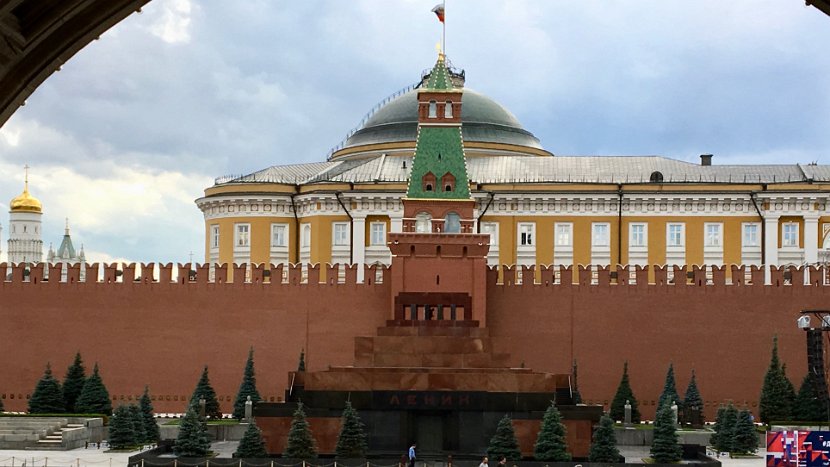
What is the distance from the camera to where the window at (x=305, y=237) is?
153 ft

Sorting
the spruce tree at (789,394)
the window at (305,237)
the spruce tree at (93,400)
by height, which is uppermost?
the window at (305,237)

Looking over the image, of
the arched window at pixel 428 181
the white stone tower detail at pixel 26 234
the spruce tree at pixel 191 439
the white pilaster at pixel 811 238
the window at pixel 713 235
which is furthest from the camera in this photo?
the white stone tower detail at pixel 26 234

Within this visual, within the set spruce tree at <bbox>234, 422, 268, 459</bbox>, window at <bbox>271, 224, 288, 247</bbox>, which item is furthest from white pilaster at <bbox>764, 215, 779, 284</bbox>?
spruce tree at <bbox>234, 422, 268, 459</bbox>

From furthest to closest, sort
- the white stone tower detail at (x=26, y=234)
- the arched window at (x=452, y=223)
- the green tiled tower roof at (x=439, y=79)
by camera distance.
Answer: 1. the white stone tower detail at (x=26, y=234)
2. the green tiled tower roof at (x=439, y=79)
3. the arched window at (x=452, y=223)

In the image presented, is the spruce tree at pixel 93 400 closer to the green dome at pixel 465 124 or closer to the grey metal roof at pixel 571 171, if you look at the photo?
the grey metal roof at pixel 571 171

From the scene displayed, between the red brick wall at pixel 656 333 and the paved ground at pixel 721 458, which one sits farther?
the red brick wall at pixel 656 333

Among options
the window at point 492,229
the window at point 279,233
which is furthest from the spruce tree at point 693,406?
the window at point 279,233

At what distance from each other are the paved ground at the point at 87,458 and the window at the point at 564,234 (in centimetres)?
1484

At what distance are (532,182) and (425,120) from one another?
32.3 feet

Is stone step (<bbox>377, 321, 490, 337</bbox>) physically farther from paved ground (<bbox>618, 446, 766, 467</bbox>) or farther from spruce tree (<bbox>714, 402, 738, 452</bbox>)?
spruce tree (<bbox>714, 402, 738, 452</bbox>)

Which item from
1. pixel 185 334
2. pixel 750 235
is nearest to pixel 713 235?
pixel 750 235

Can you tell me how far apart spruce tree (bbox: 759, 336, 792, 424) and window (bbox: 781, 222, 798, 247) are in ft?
38.6

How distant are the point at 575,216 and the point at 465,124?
23.7 ft

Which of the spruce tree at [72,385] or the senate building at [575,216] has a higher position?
the senate building at [575,216]
